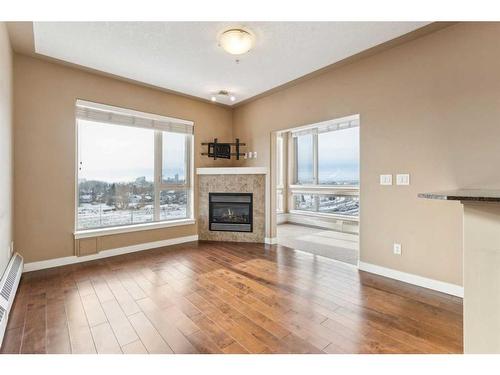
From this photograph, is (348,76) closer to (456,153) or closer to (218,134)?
(456,153)

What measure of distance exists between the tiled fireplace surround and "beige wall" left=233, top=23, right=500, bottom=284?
1797 millimetres

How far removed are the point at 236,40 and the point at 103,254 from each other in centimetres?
346

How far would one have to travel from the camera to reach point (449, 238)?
2.50 metres

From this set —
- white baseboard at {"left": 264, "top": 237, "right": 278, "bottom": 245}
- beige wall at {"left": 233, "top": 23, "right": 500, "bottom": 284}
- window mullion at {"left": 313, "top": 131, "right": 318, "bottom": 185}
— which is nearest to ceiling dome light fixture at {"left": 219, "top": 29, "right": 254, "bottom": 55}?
beige wall at {"left": 233, "top": 23, "right": 500, "bottom": 284}

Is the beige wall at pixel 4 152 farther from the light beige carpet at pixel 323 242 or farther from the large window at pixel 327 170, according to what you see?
the large window at pixel 327 170

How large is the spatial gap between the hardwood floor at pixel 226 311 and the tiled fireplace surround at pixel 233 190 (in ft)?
4.35

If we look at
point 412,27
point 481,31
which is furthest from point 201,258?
point 481,31

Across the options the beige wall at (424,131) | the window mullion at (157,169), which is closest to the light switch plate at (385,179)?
the beige wall at (424,131)

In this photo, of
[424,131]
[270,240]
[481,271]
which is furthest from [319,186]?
[481,271]

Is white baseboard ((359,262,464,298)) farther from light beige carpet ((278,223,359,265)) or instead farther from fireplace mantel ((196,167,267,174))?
fireplace mantel ((196,167,267,174))

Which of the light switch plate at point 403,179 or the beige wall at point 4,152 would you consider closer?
the beige wall at point 4,152

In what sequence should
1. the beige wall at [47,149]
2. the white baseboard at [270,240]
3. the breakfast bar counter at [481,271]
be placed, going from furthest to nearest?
the white baseboard at [270,240] < the beige wall at [47,149] < the breakfast bar counter at [481,271]

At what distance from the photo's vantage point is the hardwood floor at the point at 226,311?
5.57 ft
